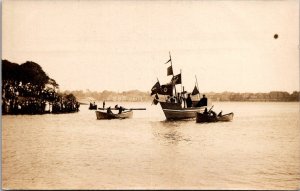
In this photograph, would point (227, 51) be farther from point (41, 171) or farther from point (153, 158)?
point (41, 171)

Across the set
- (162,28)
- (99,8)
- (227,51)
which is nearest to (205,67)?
(227,51)

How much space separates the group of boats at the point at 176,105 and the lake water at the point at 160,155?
16 centimetres

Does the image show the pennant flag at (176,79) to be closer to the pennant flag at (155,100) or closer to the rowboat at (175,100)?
the rowboat at (175,100)

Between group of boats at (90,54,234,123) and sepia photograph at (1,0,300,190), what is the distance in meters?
0.02

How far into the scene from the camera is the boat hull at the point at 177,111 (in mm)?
3904

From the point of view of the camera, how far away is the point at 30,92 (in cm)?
412

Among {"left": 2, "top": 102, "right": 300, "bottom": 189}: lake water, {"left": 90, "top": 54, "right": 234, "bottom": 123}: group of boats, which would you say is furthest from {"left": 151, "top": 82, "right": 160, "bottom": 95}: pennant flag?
{"left": 2, "top": 102, "right": 300, "bottom": 189}: lake water

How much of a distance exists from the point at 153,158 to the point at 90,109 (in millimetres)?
866

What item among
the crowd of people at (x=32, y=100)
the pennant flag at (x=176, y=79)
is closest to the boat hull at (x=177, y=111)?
the pennant flag at (x=176, y=79)

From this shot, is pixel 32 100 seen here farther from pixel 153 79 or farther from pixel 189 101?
pixel 189 101

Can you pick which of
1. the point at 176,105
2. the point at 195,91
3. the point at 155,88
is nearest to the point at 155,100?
the point at 155,88

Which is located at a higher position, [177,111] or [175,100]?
[175,100]

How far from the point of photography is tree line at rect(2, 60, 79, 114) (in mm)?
3645

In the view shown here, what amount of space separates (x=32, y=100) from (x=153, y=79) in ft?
4.52
